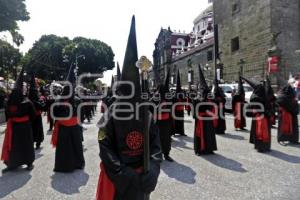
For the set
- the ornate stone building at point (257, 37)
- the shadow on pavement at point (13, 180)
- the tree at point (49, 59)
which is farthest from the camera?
the tree at point (49, 59)

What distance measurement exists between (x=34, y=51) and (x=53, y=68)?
7132mm

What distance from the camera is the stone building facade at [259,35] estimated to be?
89.0 ft

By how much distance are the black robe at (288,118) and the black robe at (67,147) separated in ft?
18.4

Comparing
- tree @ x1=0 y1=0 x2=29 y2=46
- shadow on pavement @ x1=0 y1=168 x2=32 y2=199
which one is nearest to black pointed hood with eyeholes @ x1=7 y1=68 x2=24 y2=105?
shadow on pavement @ x1=0 y1=168 x2=32 y2=199

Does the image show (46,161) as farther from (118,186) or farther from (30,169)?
(118,186)

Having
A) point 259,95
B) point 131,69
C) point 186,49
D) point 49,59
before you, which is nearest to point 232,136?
point 259,95

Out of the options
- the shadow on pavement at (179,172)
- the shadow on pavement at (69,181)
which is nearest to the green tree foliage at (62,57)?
the shadow on pavement at (179,172)

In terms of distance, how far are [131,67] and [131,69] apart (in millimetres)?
19

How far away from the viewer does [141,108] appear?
319 centimetres

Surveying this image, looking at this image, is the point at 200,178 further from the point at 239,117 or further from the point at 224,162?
the point at 239,117

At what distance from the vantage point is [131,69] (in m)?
3.24

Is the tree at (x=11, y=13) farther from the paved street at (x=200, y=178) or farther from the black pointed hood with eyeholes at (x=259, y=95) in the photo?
the black pointed hood with eyeholes at (x=259, y=95)

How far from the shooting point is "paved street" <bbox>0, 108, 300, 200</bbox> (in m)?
5.50

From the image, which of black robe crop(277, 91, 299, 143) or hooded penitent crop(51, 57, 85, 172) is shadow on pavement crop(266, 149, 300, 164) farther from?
hooded penitent crop(51, 57, 85, 172)
